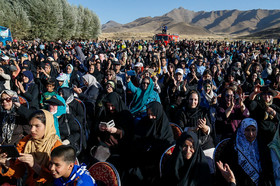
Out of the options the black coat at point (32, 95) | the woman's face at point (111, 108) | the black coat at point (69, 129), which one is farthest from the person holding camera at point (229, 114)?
the black coat at point (32, 95)

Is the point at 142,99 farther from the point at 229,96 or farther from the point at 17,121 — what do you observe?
the point at 17,121

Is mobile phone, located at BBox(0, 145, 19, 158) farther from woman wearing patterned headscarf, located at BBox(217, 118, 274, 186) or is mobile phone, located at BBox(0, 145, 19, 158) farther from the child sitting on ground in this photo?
woman wearing patterned headscarf, located at BBox(217, 118, 274, 186)

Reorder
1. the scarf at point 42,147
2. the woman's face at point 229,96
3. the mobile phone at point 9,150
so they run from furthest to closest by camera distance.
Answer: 1. the woman's face at point 229,96
2. the scarf at point 42,147
3. the mobile phone at point 9,150

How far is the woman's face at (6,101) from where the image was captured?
2.94 metres

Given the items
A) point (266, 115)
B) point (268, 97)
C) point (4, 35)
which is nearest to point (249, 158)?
point (266, 115)

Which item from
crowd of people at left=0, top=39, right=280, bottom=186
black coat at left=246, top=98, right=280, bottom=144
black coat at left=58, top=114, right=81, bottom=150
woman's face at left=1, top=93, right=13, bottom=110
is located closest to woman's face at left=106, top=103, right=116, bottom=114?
crowd of people at left=0, top=39, right=280, bottom=186

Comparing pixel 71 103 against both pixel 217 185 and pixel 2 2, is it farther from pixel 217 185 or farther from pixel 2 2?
pixel 2 2

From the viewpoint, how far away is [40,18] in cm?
3403

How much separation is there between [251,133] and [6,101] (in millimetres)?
3440

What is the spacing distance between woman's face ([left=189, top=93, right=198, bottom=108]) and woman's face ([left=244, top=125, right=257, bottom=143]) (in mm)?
1018

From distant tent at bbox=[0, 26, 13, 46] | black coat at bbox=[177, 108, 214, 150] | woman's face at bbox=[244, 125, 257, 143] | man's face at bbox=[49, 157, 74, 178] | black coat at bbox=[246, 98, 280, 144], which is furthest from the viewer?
distant tent at bbox=[0, 26, 13, 46]

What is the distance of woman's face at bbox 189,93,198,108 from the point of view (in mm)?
3275

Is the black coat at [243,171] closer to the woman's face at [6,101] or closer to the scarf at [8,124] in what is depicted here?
the scarf at [8,124]

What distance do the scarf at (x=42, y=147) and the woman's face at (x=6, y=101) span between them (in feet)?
3.46
